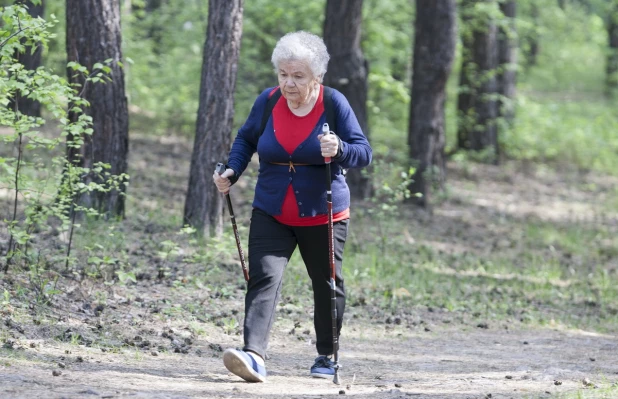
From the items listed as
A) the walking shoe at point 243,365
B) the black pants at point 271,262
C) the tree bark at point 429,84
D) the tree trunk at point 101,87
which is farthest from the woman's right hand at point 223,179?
the tree bark at point 429,84

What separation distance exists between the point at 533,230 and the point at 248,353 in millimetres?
10417

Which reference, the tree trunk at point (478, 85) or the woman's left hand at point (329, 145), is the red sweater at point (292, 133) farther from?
the tree trunk at point (478, 85)

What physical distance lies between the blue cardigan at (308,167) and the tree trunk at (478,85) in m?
13.6

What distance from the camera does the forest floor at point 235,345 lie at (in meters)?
5.68

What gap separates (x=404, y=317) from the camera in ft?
29.8

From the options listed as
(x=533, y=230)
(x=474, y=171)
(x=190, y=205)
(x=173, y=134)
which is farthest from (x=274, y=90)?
(x=474, y=171)

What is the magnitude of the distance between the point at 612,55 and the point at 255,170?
23.5 metres

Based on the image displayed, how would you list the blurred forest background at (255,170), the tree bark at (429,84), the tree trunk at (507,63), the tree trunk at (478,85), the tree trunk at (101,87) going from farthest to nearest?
the tree trunk at (507,63) → the tree trunk at (478,85) → the tree bark at (429,84) → the tree trunk at (101,87) → the blurred forest background at (255,170)

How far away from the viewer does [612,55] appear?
108ft

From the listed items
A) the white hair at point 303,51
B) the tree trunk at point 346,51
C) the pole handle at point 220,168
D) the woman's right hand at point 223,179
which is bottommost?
the woman's right hand at point 223,179

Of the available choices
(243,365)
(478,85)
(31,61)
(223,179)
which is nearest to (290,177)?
(223,179)

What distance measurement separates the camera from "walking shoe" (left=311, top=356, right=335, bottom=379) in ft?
20.4

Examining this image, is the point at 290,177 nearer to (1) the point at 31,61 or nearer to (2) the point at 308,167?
(2) the point at 308,167

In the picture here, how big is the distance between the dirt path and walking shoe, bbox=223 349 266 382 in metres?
0.07
